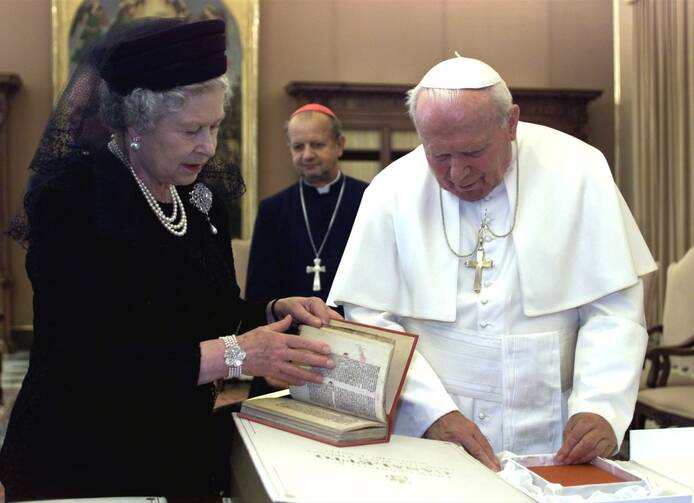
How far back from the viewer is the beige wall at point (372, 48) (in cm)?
1057

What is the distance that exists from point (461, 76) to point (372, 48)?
29.9 feet

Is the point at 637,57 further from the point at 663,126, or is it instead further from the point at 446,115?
the point at 446,115

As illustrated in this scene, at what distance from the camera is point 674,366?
6035 millimetres

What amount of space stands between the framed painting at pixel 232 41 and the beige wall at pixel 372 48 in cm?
22

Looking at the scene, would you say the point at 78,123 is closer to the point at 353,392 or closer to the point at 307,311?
the point at 307,311

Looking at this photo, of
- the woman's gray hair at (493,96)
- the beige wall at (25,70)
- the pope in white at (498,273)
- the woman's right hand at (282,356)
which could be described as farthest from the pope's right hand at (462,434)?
the beige wall at (25,70)

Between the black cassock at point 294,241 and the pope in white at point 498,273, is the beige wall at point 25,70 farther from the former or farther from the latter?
the pope in white at point 498,273

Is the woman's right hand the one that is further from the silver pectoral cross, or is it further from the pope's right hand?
the silver pectoral cross

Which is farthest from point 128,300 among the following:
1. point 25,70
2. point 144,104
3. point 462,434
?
point 25,70

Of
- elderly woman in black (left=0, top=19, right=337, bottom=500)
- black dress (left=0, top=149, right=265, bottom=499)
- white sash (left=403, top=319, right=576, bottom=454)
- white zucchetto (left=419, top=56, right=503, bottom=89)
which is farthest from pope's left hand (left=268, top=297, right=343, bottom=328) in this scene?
white zucchetto (left=419, top=56, right=503, bottom=89)

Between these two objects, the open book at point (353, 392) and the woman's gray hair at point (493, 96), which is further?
the woman's gray hair at point (493, 96)

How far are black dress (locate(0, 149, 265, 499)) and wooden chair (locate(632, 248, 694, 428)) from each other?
137 inches

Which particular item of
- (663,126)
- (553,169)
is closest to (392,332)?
(553,169)

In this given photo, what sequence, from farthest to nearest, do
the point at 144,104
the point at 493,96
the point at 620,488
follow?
the point at 493,96, the point at 144,104, the point at 620,488
